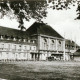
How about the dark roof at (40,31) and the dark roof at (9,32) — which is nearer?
the dark roof at (9,32)

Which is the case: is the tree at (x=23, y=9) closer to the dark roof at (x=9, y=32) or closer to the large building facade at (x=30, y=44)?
the large building facade at (x=30, y=44)

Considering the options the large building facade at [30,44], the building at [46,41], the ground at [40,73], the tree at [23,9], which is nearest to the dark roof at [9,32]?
the large building facade at [30,44]

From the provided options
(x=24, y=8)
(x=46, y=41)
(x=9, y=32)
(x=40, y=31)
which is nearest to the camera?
(x=24, y=8)

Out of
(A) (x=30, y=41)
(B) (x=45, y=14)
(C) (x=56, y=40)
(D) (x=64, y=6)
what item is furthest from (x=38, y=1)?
(C) (x=56, y=40)

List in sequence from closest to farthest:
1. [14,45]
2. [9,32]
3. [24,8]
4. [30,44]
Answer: [24,8], [14,45], [9,32], [30,44]

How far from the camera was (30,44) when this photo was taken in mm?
63281

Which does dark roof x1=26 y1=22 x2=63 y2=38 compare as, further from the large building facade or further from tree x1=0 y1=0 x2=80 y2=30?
tree x1=0 y1=0 x2=80 y2=30

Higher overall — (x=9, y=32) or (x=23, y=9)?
(x=9, y=32)

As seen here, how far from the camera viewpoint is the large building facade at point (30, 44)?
179 ft

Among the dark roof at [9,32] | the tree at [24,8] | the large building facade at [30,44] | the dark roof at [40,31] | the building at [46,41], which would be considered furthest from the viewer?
the dark roof at [40,31]

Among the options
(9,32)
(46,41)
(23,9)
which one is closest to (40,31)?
(46,41)

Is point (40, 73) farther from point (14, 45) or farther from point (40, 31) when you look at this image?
point (40, 31)

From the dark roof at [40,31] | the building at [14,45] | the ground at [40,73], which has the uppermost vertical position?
the dark roof at [40,31]

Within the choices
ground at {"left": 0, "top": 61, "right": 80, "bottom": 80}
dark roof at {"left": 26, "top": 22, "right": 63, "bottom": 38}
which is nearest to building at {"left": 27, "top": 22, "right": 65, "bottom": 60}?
dark roof at {"left": 26, "top": 22, "right": 63, "bottom": 38}
